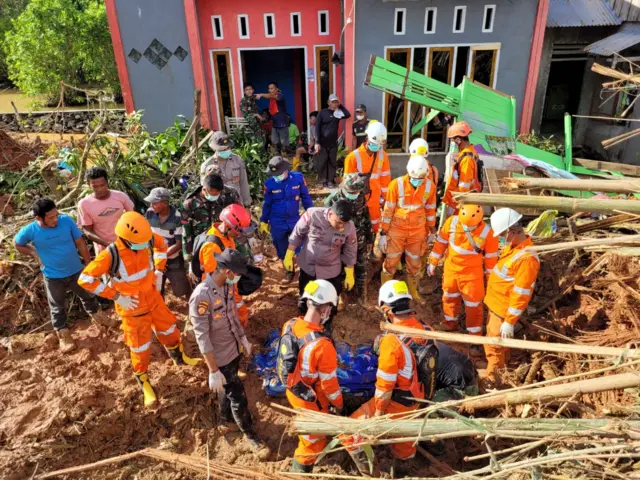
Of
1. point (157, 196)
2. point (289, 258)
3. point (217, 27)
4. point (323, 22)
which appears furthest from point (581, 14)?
point (157, 196)

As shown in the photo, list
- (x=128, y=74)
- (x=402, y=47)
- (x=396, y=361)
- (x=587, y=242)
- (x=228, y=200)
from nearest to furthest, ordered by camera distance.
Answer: (x=587, y=242) < (x=396, y=361) < (x=228, y=200) < (x=402, y=47) < (x=128, y=74)

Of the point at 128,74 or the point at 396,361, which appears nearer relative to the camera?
the point at 396,361

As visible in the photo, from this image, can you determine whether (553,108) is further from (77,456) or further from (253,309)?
(77,456)

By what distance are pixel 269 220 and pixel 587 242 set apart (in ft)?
15.4

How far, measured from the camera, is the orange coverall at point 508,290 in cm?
415

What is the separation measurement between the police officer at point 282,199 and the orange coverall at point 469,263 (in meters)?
1.87

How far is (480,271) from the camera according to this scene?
488cm

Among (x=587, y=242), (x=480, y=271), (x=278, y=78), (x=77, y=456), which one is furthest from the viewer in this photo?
(x=278, y=78)

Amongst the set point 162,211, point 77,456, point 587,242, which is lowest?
point 77,456

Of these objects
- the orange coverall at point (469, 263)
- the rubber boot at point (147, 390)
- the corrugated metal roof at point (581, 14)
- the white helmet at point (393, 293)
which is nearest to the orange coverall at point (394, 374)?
the white helmet at point (393, 293)

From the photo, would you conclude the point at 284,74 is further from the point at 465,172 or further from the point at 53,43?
the point at 465,172

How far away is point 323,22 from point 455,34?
2948 mm

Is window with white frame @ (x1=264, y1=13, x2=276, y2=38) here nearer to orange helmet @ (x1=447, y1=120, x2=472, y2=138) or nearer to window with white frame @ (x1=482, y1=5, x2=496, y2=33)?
window with white frame @ (x1=482, y1=5, x2=496, y2=33)

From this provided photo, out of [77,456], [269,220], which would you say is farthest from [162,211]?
[77,456]
